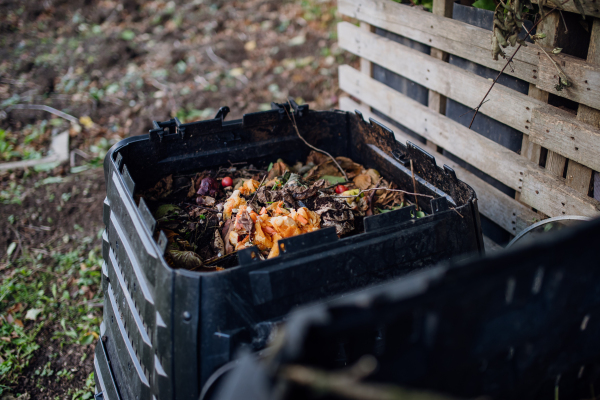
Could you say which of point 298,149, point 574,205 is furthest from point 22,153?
point 574,205

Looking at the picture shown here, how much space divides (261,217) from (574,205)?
162cm

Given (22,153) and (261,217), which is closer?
(261,217)

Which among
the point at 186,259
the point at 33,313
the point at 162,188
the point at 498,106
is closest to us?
the point at 186,259

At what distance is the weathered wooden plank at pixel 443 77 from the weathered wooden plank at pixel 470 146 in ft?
0.59

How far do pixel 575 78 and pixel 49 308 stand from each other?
12.2 ft

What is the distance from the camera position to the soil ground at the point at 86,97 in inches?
135

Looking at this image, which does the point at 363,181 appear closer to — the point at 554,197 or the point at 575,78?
the point at 554,197

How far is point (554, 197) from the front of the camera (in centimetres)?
260

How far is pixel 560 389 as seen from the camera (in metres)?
1.55

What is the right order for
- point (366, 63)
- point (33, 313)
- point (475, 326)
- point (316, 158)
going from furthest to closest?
point (366, 63)
point (33, 313)
point (316, 158)
point (475, 326)

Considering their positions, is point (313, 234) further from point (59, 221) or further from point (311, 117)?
point (59, 221)

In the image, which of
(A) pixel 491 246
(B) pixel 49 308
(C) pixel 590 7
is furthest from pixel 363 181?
(B) pixel 49 308

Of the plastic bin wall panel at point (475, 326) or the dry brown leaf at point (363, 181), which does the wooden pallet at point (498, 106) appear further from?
the plastic bin wall panel at point (475, 326)

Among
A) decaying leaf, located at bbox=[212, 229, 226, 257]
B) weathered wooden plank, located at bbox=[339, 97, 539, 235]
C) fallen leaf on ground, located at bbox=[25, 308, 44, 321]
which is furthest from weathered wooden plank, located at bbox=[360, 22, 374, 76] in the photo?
fallen leaf on ground, located at bbox=[25, 308, 44, 321]
